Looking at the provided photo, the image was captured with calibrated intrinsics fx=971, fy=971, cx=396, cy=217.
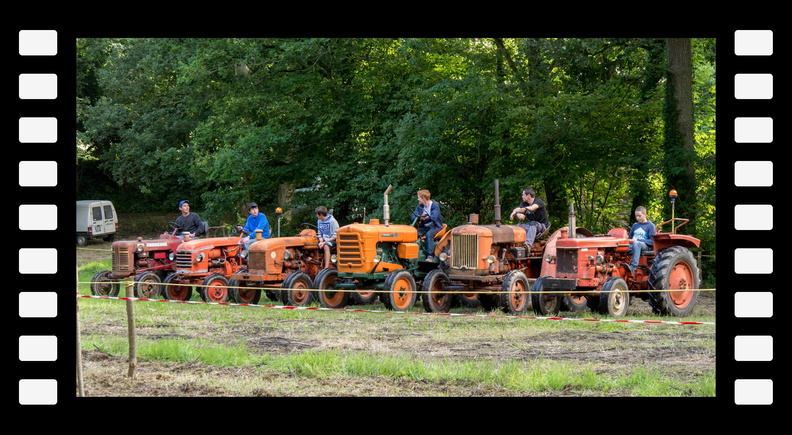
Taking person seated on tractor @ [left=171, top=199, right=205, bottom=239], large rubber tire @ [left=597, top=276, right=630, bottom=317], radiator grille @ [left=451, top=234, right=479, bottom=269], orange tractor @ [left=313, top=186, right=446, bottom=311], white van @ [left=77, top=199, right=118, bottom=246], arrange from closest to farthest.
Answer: large rubber tire @ [left=597, top=276, right=630, bottom=317]
radiator grille @ [left=451, top=234, right=479, bottom=269]
orange tractor @ [left=313, top=186, right=446, bottom=311]
person seated on tractor @ [left=171, top=199, right=205, bottom=239]
white van @ [left=77, top=199, right=118, bottom=246]

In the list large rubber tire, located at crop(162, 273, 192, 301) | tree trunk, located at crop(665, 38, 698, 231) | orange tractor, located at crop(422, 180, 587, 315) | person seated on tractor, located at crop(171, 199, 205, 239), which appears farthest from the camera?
tree trunk, located at crop(665, 38, 698, 231)

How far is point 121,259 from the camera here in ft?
52.7

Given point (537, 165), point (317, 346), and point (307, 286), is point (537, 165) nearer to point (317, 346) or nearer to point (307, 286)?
point (307, 286)

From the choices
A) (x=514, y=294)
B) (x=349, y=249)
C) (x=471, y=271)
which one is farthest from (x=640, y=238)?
(x=349, y=249)

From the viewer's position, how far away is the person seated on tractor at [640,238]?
12.5m

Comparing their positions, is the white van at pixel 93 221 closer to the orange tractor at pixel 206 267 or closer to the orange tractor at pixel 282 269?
the orange tractor at pixel 206 267

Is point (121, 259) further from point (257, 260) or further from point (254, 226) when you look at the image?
point (257, 260)

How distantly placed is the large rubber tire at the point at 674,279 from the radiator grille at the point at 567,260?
1024 millimetres

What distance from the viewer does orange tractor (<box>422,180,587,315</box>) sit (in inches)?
481

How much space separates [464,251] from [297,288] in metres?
2.51

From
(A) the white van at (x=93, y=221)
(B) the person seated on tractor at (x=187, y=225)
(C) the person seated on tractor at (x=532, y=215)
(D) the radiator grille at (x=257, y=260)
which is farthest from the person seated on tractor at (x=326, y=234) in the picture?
(A) the white van at (x=93, y=221)

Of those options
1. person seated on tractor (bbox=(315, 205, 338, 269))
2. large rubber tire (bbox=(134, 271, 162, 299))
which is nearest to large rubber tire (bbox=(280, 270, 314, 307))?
person seated on tractor (bbox=(315, 205, 338, 269))

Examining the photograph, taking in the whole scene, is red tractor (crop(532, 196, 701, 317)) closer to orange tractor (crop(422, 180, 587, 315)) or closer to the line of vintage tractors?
the line of vintage tractors

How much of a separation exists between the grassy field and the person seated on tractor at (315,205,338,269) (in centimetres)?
224
